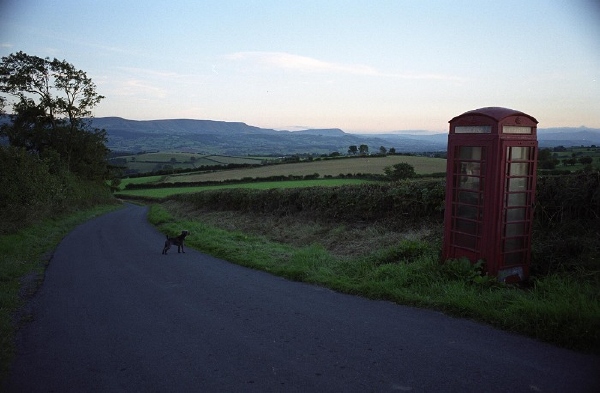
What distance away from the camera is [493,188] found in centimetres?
664

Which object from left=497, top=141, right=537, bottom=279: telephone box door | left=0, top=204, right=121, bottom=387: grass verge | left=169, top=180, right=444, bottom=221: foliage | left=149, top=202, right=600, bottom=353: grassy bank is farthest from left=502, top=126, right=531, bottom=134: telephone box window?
left=0, top=204, right=121, bottom=387: grass verge

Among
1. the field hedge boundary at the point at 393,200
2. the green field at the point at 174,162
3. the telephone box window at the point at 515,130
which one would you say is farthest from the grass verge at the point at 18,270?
the green field at the point at 174,162

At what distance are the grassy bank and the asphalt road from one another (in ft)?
0.97

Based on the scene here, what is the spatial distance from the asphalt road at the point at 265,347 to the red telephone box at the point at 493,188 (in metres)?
1.75

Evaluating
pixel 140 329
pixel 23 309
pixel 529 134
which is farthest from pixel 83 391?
pixel 529 134

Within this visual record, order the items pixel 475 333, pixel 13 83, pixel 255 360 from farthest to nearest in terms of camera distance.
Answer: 1. pixel 13 83
2. pixel 475 333
3. pixel 255 360

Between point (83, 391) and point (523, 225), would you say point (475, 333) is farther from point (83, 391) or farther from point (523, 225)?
point (83, 391)

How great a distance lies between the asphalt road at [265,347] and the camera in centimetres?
422

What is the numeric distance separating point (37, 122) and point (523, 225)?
43546 millimetres

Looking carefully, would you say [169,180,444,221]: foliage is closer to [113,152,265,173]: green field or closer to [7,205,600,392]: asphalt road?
[7,205,600,392]: asphalt road

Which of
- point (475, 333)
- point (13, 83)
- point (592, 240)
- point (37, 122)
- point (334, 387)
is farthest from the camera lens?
point (37, 122)

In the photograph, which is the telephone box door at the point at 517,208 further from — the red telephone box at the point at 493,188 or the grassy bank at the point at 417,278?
the grassy bank at the point at 417,278

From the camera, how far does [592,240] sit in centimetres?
679

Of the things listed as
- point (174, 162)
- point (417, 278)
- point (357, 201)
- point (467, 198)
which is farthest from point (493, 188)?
point (174, 162)
